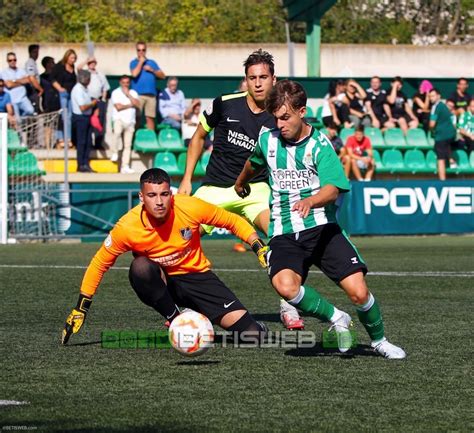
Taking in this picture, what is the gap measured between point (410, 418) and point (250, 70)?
423 cm

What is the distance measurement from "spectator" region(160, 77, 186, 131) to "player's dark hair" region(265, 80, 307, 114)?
16165mm

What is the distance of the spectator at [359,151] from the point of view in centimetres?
2267

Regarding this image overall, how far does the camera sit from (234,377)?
6391 mm

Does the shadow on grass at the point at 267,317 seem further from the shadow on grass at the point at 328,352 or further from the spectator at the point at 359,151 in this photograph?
the spectator at the point at 359,151

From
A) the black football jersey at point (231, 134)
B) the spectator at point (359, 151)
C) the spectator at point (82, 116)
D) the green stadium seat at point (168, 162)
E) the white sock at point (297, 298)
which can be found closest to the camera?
the white sock at point (297, 298)

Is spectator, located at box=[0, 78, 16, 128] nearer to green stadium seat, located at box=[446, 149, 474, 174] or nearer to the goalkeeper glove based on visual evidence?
green stadium seat, located at box=[446, 149, 474, 174]

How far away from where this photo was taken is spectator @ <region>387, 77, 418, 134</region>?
24.9m

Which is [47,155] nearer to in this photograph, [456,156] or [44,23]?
[456,156]

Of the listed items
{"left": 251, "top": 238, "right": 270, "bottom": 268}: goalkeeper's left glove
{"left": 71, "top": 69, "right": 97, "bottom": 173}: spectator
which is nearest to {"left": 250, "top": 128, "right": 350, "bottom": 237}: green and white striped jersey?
{"left": 251, "top": 238, "right": 270, "bottom": 268}: goalkeeper's left glove

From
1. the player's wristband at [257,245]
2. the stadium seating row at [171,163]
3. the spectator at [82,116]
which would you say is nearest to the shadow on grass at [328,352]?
the player's wristband at [257,245]

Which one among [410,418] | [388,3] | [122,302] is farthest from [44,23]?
[410,418]

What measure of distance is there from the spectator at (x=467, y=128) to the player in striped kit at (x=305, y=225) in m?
17.8

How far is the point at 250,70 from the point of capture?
8938mm

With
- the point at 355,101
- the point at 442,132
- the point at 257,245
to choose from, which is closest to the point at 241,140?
the point at 257,245
